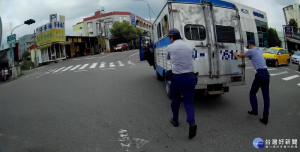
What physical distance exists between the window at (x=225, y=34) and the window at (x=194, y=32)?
1.35 feet

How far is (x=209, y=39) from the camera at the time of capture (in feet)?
17.6

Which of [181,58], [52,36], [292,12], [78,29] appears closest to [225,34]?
[181,58]

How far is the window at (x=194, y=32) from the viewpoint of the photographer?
5.34 metres

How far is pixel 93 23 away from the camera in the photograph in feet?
198

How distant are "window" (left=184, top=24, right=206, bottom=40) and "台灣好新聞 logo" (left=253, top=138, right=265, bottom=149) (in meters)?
2.78

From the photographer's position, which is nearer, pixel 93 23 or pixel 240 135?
pixel 240 135

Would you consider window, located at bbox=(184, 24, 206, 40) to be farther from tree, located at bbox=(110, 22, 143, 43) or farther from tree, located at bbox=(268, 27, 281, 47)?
tree, located at bbox=(110, 22, 143, 43)

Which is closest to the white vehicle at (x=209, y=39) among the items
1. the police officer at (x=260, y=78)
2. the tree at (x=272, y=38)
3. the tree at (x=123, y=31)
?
the police officer at (x=260, y=78)

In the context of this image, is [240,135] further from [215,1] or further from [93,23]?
[93,23]

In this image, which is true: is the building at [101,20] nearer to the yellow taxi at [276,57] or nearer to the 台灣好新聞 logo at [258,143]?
the yellow taxi at [276,57]

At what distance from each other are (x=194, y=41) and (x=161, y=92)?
2.86 meters

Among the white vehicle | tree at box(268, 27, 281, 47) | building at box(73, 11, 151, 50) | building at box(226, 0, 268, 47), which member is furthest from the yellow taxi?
building at box(73, 11, 151, 50)

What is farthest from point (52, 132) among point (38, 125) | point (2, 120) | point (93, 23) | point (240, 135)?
point (93, 23)

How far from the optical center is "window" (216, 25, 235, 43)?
17.9 ft
